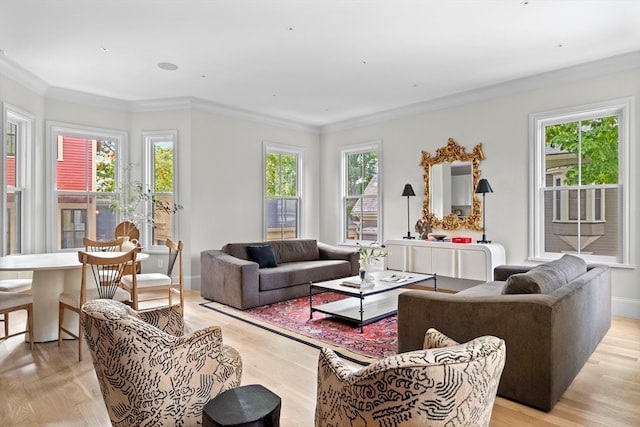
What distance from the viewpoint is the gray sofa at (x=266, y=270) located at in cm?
464

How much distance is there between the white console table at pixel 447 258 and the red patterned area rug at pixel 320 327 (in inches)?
51.2

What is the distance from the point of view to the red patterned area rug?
3371 mm

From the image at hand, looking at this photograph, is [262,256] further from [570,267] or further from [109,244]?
[570,267]

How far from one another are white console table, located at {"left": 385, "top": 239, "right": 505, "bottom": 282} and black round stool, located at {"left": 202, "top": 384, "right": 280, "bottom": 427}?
3.93 metres

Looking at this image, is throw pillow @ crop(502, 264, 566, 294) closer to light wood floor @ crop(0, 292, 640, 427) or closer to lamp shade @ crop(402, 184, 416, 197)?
light wood floor @ crop(0, 292, 640, 427)

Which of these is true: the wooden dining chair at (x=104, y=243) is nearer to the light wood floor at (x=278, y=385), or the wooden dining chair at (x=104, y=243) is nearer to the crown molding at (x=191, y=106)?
the light wood floor at (x=278, y=385)

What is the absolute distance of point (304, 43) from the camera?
385 cm

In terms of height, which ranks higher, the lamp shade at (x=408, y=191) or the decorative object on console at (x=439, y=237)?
the lamp shade at (x=408, y=191)

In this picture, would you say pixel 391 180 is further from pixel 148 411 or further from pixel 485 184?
pixel 148 411

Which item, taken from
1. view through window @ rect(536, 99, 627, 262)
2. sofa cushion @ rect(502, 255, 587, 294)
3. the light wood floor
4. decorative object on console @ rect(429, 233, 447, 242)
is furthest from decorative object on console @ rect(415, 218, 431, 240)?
sofa cushion @ rect(502, 255, 587, 294)

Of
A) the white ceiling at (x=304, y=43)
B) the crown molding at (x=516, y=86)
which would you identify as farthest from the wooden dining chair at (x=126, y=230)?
the crown molding at (x=516, y=86)

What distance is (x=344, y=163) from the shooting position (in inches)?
284

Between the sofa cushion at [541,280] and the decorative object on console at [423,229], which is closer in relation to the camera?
the sofa cushion at [541,280]

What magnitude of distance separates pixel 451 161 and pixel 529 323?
3.70 metres
